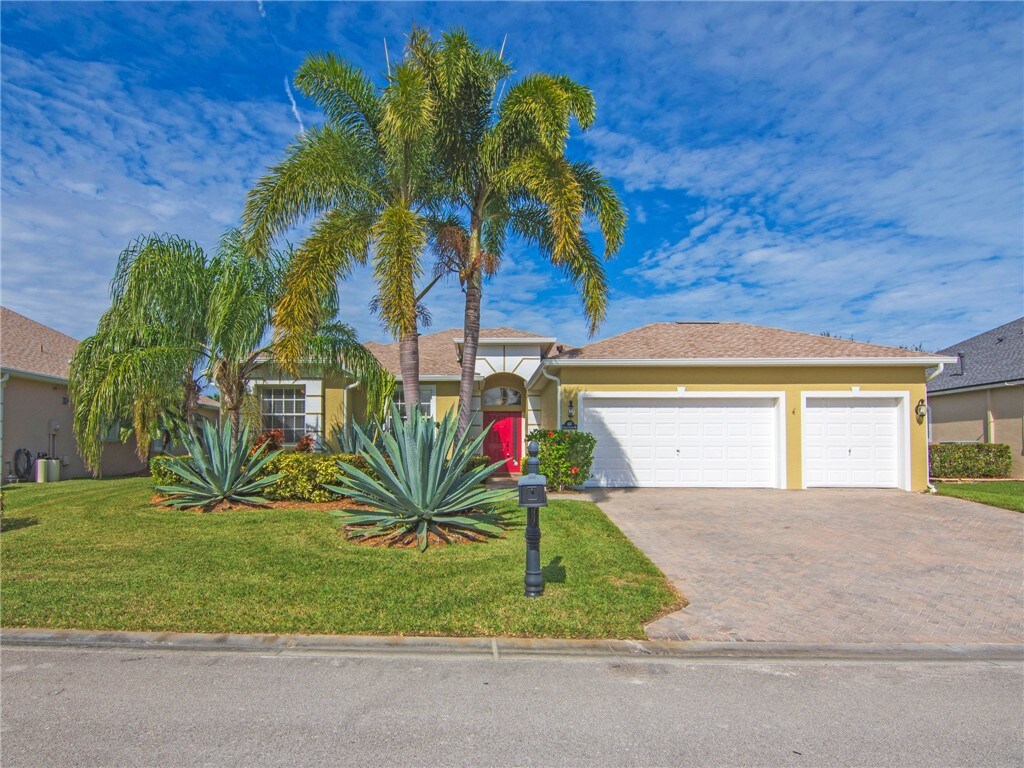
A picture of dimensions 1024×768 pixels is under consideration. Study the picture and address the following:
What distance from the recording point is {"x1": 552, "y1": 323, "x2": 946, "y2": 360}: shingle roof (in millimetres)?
14242

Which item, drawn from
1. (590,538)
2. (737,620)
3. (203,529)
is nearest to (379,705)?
(737,620)

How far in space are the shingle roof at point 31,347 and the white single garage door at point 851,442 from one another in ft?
62.7

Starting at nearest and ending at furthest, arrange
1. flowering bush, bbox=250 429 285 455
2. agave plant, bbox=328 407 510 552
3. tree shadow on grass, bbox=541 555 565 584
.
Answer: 1. tree shadow on grass, bbox=541 555 565 584
2. agave plant, bbox=328 407 510 552
3. flowering bush, bbox=250 429 285 455

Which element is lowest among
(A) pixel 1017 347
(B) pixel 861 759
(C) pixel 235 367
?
(B) pixel 861 759

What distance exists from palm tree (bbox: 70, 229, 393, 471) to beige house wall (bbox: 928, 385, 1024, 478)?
59.6 ft

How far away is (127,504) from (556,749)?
1056 cm

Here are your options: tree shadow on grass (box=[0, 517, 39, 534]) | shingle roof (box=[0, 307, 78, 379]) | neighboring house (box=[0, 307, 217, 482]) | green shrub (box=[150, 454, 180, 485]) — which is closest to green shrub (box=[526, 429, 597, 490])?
green shrub (box=[150, 454, 180, 485])

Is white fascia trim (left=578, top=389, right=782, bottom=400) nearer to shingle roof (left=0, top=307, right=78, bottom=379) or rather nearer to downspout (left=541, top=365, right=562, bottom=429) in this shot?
downspout (left=541, top=365, right=562, bottom=429)

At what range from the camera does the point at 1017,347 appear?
19.6 meters

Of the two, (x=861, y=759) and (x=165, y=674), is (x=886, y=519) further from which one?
(x=165, y=674)

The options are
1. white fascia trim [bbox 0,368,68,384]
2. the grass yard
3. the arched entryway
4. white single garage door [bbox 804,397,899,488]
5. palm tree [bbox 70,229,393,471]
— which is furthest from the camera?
the arched entryway

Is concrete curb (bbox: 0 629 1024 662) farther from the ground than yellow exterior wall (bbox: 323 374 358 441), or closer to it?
closer to it

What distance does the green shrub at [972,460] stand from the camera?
58.3 ft

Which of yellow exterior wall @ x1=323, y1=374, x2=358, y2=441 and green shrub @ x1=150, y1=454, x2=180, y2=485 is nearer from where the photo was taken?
green shrub @ x1=150, y1=454, x2=180, y2=485
